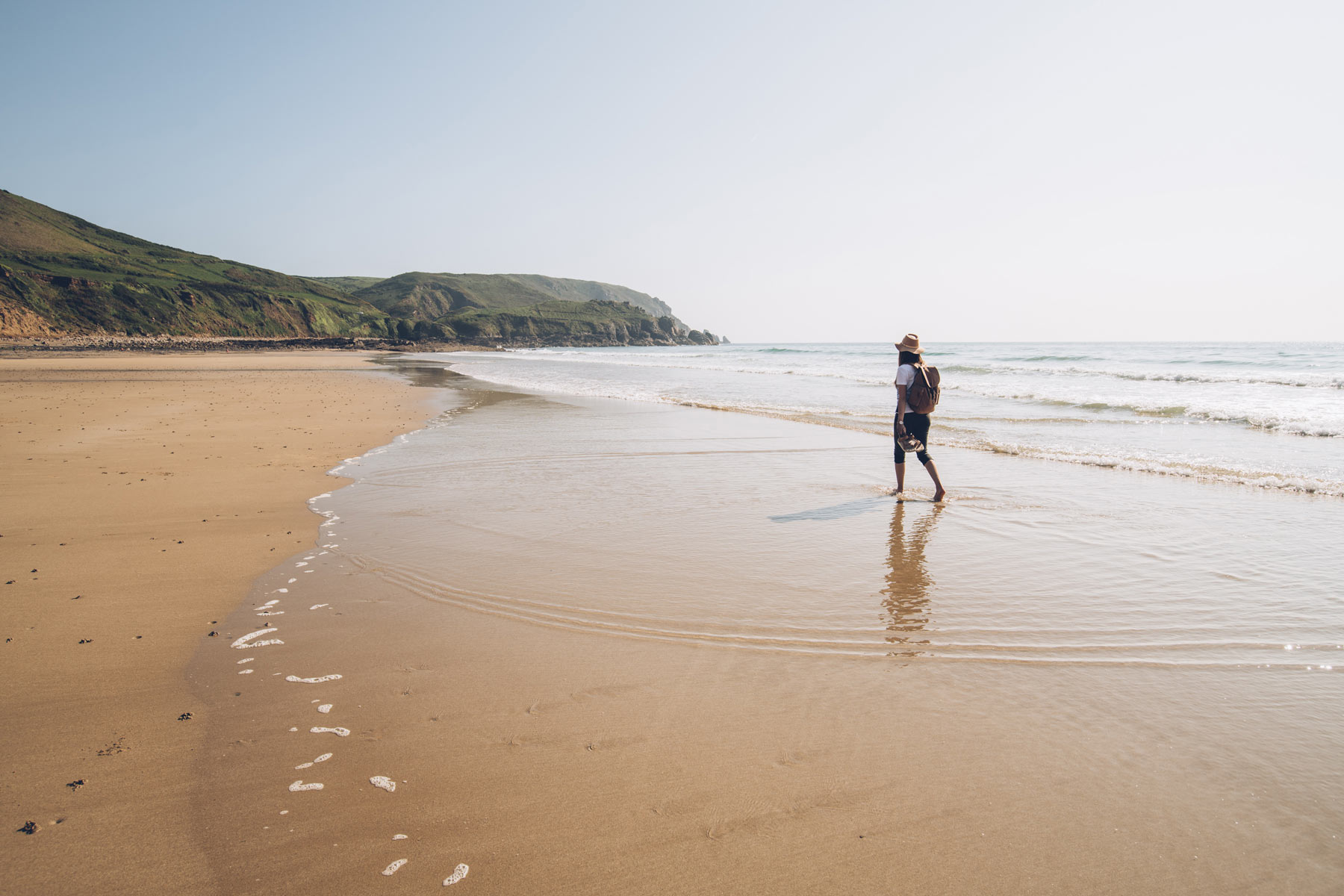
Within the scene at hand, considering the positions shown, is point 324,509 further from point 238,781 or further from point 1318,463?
point 1318,463

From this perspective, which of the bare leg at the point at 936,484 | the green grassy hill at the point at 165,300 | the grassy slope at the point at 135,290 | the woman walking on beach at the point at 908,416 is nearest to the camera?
the bare leg at the point at 936,484

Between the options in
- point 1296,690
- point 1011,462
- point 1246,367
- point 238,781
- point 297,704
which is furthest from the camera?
point 1246,367

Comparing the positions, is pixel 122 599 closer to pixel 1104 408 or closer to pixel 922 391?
pixel 922 391

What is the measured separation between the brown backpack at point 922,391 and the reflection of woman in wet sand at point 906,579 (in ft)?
5.32

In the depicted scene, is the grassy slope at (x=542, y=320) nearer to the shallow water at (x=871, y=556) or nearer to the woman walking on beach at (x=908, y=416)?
the shallow water at (x=871, y=556)

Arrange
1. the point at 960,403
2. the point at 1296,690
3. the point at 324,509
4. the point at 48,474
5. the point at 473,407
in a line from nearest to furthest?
1. the point at 1296,690
2. the point at 324,509
3. the point at 48,474
4. the point at 473,407
5. the point at 960,403

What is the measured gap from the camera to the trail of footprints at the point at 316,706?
2.26 meters

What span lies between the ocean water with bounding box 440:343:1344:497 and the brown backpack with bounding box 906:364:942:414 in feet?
13.8

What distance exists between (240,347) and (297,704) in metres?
81.8

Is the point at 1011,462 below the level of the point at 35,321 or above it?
below

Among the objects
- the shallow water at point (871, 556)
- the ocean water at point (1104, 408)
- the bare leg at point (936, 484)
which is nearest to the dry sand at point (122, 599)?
the shallow water at point (871, 556)

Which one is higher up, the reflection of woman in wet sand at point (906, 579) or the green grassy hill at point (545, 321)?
the green grassy hill at point (545, 321)

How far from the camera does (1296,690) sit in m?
3.56

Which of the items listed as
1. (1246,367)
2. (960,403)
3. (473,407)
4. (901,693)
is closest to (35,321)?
(473,407)
